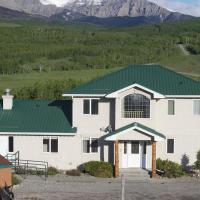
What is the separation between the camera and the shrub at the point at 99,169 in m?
36.5

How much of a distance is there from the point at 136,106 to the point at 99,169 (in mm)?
3677

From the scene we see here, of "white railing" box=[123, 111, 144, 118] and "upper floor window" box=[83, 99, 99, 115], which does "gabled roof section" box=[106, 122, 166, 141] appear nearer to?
"white railing" box=[123, 111, 144, 118]

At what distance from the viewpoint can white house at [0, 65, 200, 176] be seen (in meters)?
37.5

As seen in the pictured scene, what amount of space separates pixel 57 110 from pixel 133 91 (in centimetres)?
532

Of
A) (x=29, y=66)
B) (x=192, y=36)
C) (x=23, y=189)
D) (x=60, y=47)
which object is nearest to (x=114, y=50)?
(x=60, y=47)

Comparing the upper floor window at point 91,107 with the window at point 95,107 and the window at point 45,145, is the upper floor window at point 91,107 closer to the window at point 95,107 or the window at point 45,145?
the window at point 95,107

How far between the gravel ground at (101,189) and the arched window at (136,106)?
366cm

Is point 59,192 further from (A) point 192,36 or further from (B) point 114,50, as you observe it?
(A) point 192,36

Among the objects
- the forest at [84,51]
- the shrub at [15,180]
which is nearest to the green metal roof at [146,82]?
the shrub at [15,180]

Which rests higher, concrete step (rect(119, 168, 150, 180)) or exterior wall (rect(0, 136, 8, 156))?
exterior wall (rect(0, 136, 8, 156))

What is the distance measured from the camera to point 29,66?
11756 cm

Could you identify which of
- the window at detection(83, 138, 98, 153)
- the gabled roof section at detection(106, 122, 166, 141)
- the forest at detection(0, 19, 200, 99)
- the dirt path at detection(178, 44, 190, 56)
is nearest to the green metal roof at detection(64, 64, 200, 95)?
the gabled roof section at detection(106, 122, 166, 141)

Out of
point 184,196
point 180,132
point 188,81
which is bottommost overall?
point 184,196

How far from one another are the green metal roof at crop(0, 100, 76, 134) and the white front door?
2.80 meters
